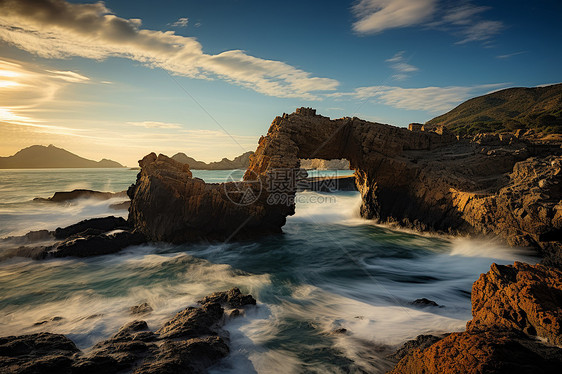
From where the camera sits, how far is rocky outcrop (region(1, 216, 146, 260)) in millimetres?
11391

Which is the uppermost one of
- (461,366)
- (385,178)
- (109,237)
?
(385,178)

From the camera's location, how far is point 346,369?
4.59 metres

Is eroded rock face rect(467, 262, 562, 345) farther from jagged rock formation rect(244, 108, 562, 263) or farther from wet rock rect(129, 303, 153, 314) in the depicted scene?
jagged rock formation rect(244, 108, 562, 263)

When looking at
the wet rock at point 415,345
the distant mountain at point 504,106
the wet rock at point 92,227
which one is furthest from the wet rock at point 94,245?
the distant mountain at point 504,106

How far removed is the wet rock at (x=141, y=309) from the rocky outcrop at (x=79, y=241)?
6.32 metres

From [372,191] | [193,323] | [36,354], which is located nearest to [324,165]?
[372,191]

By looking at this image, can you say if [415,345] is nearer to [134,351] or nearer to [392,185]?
[134,351]

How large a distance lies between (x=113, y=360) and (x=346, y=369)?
377 centimetres

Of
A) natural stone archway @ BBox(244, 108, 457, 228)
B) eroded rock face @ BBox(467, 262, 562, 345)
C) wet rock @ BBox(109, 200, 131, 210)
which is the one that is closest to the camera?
eroded rock face @ BBox(467, 262, 562, 345)

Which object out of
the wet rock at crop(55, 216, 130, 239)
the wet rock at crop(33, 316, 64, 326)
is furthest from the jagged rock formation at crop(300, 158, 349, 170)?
the wet rock at crop(33, 316, 64, 326)

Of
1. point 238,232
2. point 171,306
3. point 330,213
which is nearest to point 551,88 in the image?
point 330,213

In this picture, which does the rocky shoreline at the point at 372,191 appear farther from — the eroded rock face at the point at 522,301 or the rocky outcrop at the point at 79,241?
the eroded rock face at the point at 522,301

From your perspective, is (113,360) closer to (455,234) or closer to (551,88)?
(455,234)

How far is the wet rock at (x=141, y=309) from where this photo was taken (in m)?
6.73
